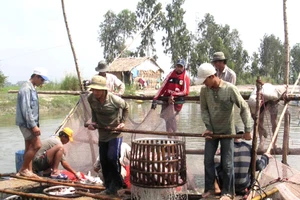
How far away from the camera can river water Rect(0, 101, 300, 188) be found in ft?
19.4

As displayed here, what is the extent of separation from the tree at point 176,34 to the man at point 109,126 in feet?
106

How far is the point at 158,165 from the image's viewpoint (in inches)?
160

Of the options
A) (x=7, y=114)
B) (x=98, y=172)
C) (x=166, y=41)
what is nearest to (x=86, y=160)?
(x=98, y=172)

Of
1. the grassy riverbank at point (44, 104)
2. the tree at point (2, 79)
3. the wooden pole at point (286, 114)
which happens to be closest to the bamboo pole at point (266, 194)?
the wooden pole at point (286, 114)

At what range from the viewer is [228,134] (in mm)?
4180

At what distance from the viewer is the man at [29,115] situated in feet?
16.6

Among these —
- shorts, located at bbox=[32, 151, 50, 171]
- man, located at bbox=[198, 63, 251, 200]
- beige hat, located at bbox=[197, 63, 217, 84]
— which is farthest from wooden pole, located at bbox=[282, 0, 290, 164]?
shorts, located at bbox=[32, 151, 50, 171]

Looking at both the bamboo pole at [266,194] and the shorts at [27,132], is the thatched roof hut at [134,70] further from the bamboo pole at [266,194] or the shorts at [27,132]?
the bamboo pole at [266,194]

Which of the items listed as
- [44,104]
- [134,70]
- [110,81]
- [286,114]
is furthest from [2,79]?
[286,114]

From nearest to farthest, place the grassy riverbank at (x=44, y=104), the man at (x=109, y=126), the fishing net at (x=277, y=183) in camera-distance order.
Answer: the fishing net at (x=277, y=183), the man at (x=109, y=126), the grassy riverbank at (x=44, y=104)

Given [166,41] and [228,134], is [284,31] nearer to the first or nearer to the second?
[228,134]

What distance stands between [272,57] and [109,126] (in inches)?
1771

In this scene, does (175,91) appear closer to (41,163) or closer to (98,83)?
(98,83)

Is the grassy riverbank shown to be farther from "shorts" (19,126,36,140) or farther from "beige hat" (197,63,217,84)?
"beige hat" (197,63,217,84)
